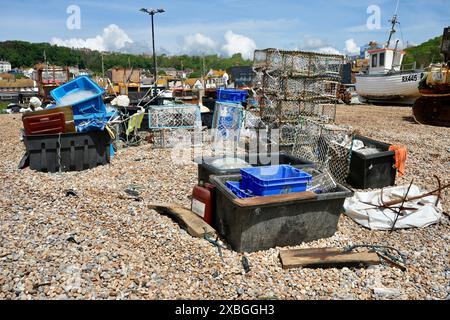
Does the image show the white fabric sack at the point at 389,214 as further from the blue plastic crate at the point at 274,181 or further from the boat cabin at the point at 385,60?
the boat cabin at the point at 385,60

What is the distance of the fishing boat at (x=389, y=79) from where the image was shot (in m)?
20.2

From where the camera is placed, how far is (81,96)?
7.64 m

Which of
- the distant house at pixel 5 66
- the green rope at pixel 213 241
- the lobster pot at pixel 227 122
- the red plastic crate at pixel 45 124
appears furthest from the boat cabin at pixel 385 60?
the distant house at pixel 5 66

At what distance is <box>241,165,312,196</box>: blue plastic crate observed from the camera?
379 cm

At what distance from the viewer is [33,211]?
14.8 feet

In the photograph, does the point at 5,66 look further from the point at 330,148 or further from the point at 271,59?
the point at 330,148

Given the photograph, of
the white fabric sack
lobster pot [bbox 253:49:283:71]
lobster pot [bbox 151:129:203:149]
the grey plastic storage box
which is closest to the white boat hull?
lobster pot [bbox 253:49:283:71]

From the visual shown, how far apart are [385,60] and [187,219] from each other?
72.7 ft

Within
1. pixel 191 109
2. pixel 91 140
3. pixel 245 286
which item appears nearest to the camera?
pixel 245 286

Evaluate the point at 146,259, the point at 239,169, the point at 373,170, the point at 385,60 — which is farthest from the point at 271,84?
the point at 385,60

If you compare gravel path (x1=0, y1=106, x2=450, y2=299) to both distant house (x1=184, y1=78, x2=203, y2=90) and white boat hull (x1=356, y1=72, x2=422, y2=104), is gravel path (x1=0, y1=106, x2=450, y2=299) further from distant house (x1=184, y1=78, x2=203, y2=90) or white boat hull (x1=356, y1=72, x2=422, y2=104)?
white boat hull (x1=356, y1=72, x2=422, y2=104)

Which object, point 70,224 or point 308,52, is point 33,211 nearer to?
point 70,224
